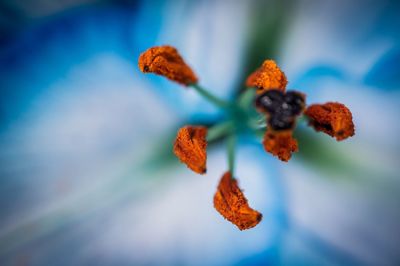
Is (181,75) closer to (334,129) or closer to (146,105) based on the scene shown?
(146,105)

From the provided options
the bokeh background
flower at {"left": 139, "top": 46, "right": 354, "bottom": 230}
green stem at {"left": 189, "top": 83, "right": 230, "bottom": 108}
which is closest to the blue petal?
the bokeh background

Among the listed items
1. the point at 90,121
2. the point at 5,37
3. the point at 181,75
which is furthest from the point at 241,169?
the point at 5,37

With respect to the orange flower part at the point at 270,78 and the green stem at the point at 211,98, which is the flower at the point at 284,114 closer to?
the orange flower part at the point at 270,78

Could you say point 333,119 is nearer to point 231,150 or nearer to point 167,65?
point 231,150

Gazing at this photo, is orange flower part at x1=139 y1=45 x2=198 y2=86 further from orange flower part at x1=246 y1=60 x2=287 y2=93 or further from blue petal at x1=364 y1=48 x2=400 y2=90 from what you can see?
blue petal at x1=364 y1=48 x2=400 y2=90

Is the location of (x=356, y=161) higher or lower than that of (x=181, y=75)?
lower

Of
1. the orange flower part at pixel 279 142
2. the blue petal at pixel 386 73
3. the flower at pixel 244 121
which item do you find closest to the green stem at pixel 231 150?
the flower at pixel 244 121
